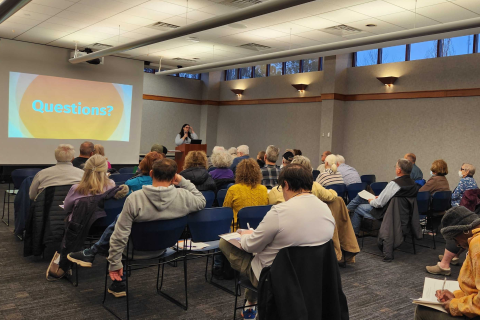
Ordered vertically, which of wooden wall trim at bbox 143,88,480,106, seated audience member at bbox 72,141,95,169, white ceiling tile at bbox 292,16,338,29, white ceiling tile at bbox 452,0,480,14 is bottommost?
seated audience member at bbox 72,141,95,169

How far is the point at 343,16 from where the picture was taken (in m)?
7.38

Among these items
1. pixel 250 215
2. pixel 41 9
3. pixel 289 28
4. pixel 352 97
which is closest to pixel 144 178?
pixel 250 215

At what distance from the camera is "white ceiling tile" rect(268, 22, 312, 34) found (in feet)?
26.7

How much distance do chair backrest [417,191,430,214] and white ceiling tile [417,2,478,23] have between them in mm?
3016

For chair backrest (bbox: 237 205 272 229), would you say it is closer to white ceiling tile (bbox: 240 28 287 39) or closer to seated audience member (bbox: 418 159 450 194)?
seated audience member (bbox: 418 159 450 194)

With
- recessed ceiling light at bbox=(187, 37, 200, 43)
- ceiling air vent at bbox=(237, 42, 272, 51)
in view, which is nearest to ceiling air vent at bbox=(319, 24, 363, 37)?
ceiling air vent at bbox=(237, 42, 272, 51)

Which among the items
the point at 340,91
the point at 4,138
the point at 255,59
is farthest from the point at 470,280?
the point at 4,138

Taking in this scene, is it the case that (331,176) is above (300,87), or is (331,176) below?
below

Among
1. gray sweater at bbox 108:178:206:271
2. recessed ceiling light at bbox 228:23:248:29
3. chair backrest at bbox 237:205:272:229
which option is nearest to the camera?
gray sweater at bbox 108:178:206:271

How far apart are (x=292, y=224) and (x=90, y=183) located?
233 cm

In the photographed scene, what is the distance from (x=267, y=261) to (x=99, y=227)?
7.62 ft

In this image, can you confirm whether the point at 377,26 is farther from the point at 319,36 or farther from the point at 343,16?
the point at 319,36

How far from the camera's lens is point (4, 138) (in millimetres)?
10680

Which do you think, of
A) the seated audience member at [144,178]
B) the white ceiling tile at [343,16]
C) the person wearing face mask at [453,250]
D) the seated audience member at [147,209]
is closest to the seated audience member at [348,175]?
the person wearing face mask at [453,250]
